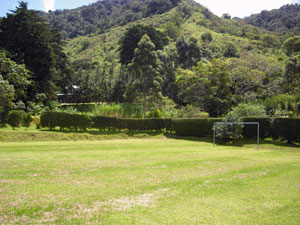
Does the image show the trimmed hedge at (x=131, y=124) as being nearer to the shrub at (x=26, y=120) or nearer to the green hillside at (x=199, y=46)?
the shrub at (x=26, y=120)

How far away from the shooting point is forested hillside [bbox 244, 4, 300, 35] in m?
114

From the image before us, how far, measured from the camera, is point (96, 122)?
29.2 meters

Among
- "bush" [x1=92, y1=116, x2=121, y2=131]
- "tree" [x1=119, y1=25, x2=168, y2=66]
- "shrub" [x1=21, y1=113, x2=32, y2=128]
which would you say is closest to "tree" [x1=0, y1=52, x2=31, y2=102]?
"shrub" [x1=21, y1=113, x2=32, y2=128]

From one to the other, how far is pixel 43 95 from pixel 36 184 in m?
30.1

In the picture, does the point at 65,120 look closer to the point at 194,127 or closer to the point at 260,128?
the point at 194,127

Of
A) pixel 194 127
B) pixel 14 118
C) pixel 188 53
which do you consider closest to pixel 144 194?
pixel 194 127

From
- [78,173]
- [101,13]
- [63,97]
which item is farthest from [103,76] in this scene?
[101,13]

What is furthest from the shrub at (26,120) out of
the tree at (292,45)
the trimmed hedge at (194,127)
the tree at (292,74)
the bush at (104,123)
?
the tree at (292,45)

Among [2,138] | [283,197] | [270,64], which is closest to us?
[283,197]

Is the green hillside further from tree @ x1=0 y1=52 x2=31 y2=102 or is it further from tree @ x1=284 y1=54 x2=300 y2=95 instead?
tree @ x1=0 y1=52 x2=31 y2=102

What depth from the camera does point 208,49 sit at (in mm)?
62906

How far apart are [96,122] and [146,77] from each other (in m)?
15.6

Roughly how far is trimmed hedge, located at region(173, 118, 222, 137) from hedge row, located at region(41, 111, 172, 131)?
1895 millimetres

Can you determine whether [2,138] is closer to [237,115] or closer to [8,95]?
[8,95]
